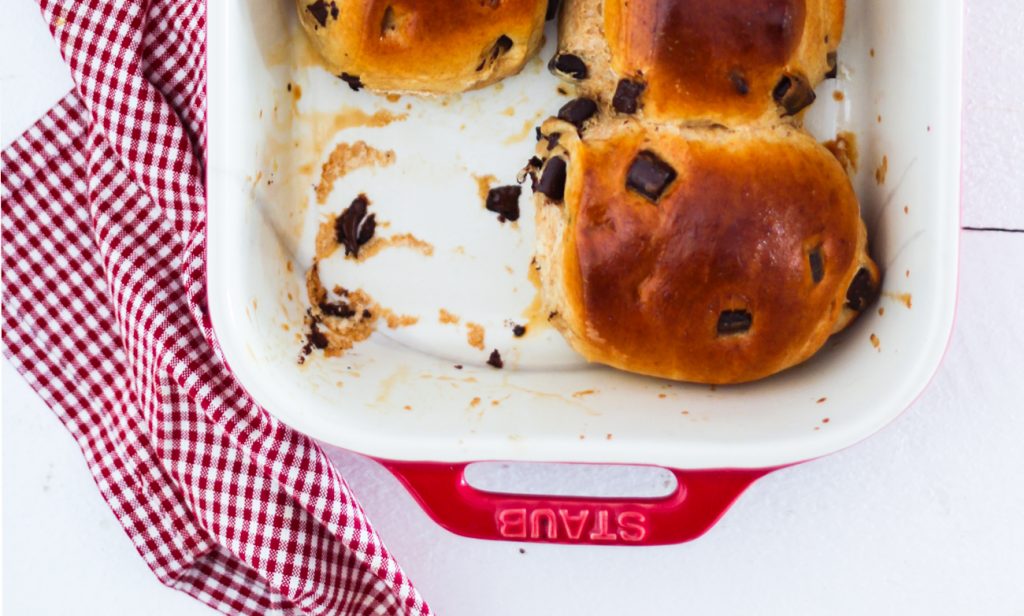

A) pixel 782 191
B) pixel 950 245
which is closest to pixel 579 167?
pixel 782 191

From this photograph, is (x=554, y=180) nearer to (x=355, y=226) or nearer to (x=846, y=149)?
(x=355, y=226)

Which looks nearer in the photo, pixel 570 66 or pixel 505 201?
pixel 570 66

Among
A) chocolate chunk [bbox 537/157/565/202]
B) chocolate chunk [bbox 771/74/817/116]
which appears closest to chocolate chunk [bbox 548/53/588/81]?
chocolate chunk [bbox 537/157/565/202]

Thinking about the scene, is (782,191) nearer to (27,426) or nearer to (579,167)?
(579,167)

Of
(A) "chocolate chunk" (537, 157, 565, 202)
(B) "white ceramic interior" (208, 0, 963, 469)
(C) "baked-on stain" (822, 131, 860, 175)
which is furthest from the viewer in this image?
(C) "baked-on stain" (822, 131, 860, 175)

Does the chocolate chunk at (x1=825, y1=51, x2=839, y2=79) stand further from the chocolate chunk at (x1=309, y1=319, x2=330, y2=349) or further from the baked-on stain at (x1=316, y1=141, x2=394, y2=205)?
the chocolate chunk at (x1=309, y1=319, x2=330, y2=349)

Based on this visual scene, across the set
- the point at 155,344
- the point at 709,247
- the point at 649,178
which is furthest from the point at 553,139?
the point at 155,344
